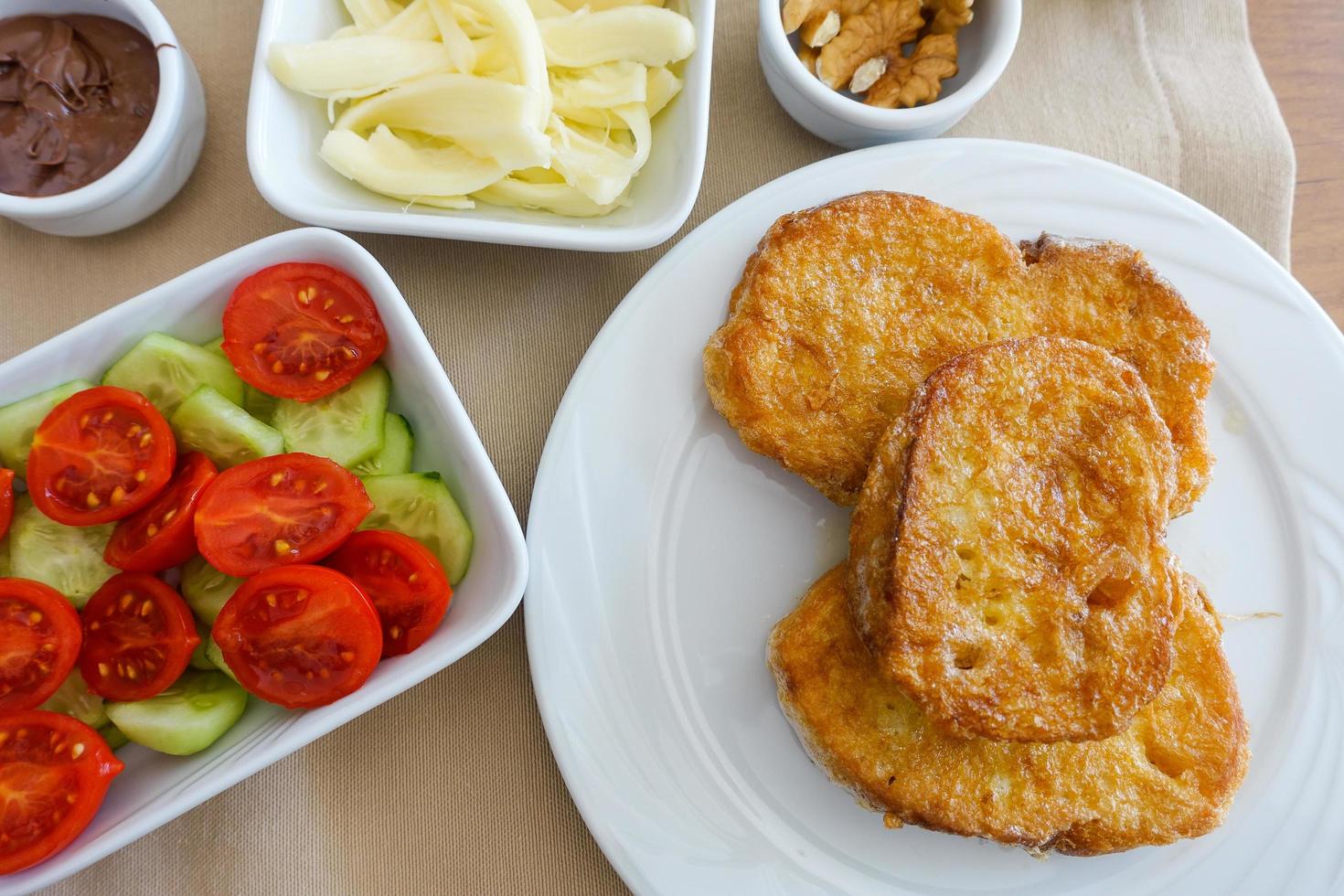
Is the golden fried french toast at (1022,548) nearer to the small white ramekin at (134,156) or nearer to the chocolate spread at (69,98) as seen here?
the small white ramekin at (134,156)

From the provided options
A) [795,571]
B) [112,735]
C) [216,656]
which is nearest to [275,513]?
[216,656]

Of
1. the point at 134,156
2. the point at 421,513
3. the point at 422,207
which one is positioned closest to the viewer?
the point at 421,513

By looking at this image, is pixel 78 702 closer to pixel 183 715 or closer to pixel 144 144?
pixel 183 715

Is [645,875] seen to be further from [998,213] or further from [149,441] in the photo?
[998,213]

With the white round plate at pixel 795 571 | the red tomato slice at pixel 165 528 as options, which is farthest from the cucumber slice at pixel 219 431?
the white round plate at pixel 795 571

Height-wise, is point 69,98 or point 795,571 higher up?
point 69,98

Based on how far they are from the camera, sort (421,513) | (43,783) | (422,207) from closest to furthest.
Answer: (43,783) < (421,513) < (422,207)

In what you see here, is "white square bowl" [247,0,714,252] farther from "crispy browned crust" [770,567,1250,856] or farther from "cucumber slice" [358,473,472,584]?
"crispy browned crust" [770,567,1250,856]
